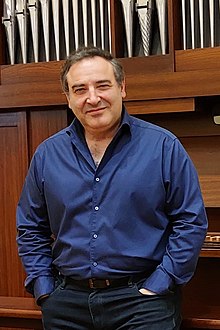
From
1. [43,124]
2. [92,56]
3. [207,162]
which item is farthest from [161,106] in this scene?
[92,56]

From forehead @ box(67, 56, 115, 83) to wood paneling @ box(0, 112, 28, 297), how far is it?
36.0 inches

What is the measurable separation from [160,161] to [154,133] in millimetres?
119

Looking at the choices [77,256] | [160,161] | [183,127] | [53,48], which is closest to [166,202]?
[160,161]

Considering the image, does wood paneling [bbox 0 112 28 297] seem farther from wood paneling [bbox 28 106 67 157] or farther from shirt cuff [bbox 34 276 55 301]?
shirt cuff [bbox 34 276 55 301]

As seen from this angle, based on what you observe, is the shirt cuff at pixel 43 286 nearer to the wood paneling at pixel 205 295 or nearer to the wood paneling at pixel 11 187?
the wood paneling at pixel 205 295

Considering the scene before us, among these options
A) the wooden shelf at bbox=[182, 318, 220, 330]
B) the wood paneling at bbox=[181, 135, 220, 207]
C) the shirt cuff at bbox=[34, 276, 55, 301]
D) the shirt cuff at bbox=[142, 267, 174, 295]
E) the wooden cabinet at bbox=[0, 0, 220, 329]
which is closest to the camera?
the shirt cuff at bbox=[142, 267, 174, 295]

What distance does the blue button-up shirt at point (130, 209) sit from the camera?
7.08 feet

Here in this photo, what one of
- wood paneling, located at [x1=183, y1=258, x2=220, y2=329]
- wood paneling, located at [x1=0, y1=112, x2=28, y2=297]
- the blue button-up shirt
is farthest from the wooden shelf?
wood paneling, located at [x1=0, y1=112, x2=28, y2=297]

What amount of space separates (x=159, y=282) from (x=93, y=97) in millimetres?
662

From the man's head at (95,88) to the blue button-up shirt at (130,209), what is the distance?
8 cm

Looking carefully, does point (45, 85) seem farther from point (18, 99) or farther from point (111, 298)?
point (111, 298)

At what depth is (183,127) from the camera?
3.12 metres

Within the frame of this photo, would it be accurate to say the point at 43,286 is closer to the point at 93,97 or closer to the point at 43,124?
the point at 93,97

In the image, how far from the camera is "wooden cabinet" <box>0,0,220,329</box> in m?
2.78
